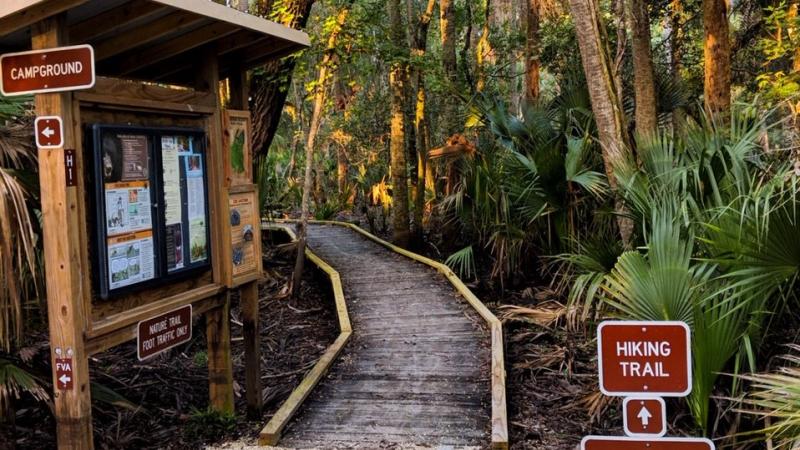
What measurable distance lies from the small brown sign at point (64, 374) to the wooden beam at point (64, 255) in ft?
0.04

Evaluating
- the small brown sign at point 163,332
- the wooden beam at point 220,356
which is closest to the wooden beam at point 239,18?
the small brown sign at point 163,332

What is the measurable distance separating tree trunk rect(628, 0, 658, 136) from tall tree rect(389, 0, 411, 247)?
4.63 metres

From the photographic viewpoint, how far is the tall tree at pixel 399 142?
12945mm

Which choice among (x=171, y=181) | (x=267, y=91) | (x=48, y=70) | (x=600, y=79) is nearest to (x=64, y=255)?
(x=48, y=70)

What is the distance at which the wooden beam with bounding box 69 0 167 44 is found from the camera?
424cm

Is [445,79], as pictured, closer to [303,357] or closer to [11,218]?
[303,357]

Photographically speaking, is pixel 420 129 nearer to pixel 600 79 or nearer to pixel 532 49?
pixel 532 49

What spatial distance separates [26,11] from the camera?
12.5ft

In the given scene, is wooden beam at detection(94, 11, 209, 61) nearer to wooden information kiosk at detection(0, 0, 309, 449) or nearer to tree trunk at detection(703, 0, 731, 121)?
wooden information kiosk at detection(0, 0, 309, 449)

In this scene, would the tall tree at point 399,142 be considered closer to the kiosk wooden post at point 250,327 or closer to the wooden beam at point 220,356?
the kiosk wooden post at point 250,327

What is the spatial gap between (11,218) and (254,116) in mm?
8035

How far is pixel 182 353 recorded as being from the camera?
8727 millimetres

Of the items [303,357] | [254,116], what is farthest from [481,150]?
[303,357]

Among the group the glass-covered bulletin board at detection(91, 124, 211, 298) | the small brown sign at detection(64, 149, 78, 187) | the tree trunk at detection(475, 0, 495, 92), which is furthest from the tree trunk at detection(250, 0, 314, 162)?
the small brown sign at detection(64, 149, 78, 187)
